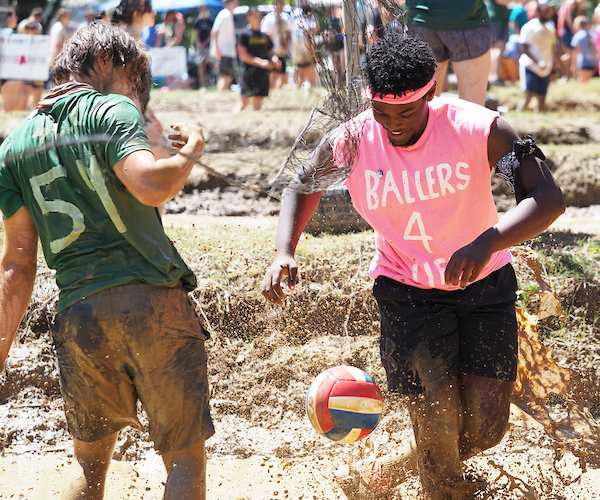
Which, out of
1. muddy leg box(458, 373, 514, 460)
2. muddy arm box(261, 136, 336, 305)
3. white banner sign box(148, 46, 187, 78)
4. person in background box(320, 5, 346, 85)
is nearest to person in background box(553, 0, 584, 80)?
white banner sign box(148, 46, 187, 78)

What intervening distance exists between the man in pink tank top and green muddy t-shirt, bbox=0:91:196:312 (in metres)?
0.69

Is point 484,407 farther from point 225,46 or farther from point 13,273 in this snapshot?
point 225,46

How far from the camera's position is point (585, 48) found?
14719mm

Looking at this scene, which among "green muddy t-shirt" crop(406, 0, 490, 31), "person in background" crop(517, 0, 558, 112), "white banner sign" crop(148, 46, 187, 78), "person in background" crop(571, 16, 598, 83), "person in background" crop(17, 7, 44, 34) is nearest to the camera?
"white banner sign" crop(148, 46, 187, 78)

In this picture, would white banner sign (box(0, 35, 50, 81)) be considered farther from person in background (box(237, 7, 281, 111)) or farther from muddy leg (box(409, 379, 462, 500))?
muddy leg (box(409, 379, 462, 500))

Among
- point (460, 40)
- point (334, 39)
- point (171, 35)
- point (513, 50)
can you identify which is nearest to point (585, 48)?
point (513, 50)

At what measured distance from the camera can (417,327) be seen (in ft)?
9.96

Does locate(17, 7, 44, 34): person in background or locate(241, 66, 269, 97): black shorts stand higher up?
locate(17, 7, 44, 34): person in background

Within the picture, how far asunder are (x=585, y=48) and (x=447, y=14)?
36.6ft

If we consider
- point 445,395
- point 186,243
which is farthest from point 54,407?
point 445,395

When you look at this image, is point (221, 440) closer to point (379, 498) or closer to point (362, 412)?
point (379, 498)

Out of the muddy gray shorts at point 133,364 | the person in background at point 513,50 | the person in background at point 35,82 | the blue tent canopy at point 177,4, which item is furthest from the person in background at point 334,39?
the person in background at point 513,50

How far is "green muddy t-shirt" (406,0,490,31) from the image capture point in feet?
16.9

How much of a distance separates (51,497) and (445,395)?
254 centimetres
